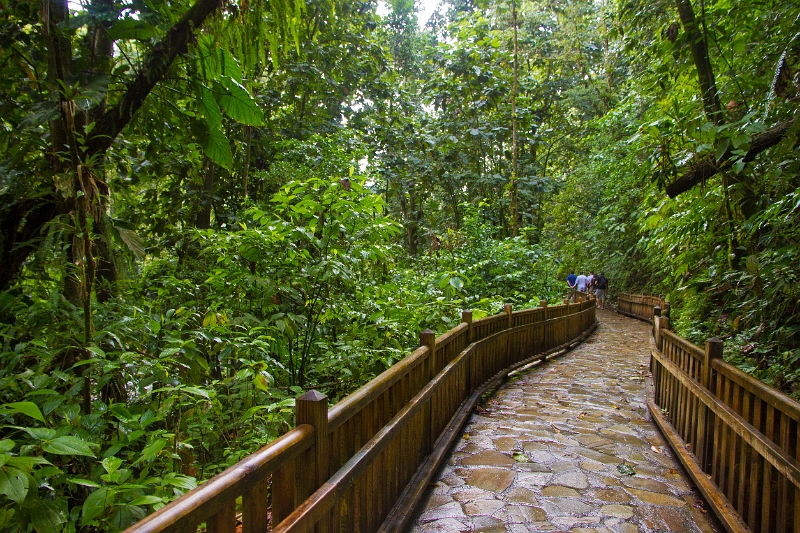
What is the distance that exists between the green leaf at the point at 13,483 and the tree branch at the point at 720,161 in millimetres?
5842

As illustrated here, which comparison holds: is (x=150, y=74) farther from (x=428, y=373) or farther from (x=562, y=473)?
(x=562, y=473)

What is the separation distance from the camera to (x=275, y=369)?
14.7 ft

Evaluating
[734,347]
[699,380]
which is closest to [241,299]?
[699,380]

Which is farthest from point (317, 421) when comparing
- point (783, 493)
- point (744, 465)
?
point (744, 465)

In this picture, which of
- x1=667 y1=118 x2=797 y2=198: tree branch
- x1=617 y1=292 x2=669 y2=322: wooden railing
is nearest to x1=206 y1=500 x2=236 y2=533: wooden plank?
x1=667 y1=118 x2=797 y2=198: tree branch

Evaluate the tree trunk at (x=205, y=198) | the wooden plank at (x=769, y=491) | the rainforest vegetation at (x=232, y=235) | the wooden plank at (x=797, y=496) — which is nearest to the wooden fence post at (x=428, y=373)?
the rainforest vegetation at (x=232, y=235)

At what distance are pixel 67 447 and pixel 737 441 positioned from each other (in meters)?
3.83

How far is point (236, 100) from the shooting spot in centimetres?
319

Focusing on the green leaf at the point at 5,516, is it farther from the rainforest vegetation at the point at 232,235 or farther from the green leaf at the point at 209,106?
the green leaf at the point at 209,106

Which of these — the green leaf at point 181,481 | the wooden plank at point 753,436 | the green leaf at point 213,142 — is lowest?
the wooden plank at point 753,436

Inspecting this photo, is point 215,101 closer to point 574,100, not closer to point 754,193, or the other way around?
point 754,193

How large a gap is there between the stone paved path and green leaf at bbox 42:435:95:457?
2.26 meters

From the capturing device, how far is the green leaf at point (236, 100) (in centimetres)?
314

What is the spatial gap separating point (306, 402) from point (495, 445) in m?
3.38
